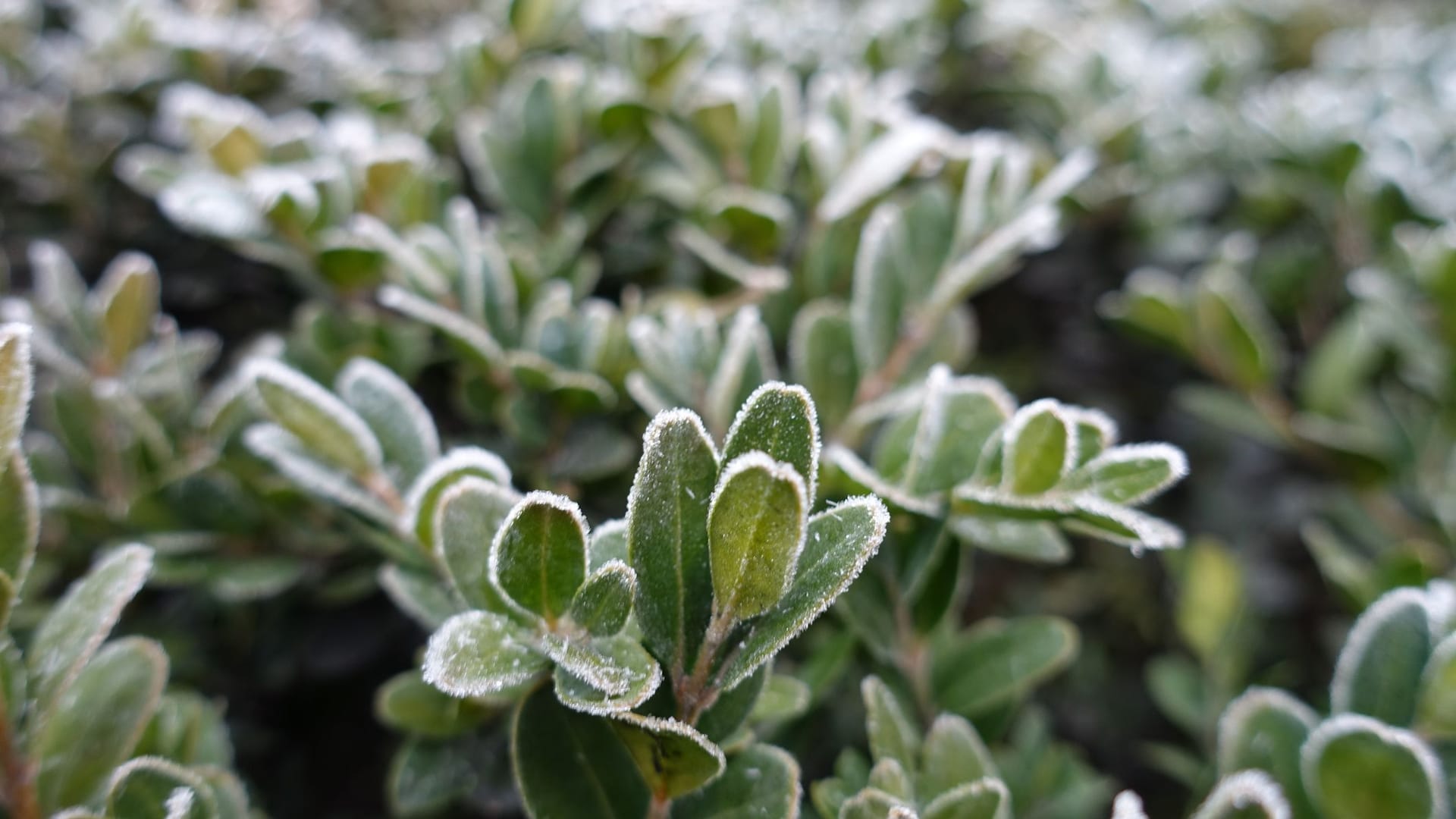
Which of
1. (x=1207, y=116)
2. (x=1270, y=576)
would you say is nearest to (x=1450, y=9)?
(x=1207, y=116)

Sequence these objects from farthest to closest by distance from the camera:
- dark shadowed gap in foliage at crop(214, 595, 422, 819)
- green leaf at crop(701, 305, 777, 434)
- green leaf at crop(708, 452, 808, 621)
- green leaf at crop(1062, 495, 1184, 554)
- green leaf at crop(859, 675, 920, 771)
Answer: dark shadowed gap in foliage at crop(214, 595, 422, 819) → green leaf at crop(701, 305, 777, 434) → green leaf at crop(859, 675, 920, 771) → green leaf at crop(1062, 495, 1184, 554) → green leaf at crop(708, 452, 808, 621)

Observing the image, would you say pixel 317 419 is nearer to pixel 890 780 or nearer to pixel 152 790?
pixel 152 790

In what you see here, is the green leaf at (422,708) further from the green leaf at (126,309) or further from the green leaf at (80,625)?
the green leaf at (126,309)

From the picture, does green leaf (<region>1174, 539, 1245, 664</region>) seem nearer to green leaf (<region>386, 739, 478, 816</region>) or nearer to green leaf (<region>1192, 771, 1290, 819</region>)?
green leaf (<region>1192, 771, 1290, 819</region>)

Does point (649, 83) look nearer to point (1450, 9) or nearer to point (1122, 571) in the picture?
point (1122, 571)

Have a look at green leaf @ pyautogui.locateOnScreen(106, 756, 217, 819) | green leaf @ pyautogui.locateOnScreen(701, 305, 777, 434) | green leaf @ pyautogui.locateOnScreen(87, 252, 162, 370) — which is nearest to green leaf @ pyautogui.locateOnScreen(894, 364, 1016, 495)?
green leaf @ pyautogui.locateOnScreen(701, 305, 777, 434)

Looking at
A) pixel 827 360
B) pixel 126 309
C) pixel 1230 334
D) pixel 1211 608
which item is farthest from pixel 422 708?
pixel 1230 334

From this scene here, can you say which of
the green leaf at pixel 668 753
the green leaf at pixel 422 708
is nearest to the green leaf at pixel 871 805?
the green leaf at pixel 668 753
